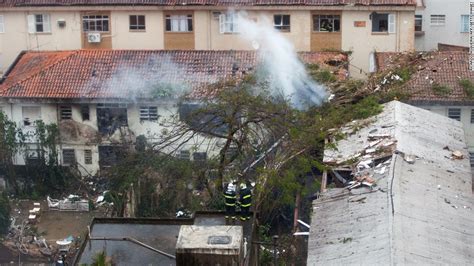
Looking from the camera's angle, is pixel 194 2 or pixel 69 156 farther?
pixel 194 2

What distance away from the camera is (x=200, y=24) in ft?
108

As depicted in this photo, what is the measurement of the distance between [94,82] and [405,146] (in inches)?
441

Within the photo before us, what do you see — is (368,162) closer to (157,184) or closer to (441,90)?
(157,184)

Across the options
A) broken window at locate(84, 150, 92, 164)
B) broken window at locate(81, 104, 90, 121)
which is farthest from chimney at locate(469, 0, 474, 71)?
broken window at locate(84, 150, 92, 164)

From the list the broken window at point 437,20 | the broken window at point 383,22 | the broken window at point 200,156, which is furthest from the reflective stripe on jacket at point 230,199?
the broken window at point 437,20

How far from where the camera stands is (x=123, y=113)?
27969mm

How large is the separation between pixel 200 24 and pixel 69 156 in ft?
24.5

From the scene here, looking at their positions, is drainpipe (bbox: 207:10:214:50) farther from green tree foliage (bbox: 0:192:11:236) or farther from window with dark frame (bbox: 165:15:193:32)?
green tree foliage (bbox: 0:192:11:236)

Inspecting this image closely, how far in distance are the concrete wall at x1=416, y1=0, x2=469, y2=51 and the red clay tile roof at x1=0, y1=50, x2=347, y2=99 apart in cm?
726

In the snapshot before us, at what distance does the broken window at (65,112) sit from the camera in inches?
1110

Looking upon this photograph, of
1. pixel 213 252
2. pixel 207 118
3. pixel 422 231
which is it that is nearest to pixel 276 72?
pixel 207 118

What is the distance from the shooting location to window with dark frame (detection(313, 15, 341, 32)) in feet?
105

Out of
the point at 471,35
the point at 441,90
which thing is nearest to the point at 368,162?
the point at 471,35

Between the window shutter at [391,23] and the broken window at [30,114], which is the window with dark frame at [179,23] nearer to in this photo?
the broken window at [30,114]
